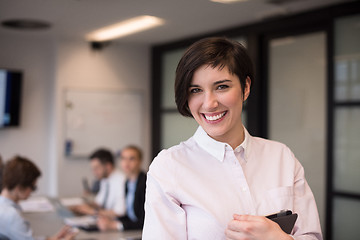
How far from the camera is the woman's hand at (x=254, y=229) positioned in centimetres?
107

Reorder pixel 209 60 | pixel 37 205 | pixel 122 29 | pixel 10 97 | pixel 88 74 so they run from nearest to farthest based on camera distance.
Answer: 1. pixel 209 60
2. pixel 122 29
3. pixel 37 205
4. pixel 10 97
5. pixel 88 74

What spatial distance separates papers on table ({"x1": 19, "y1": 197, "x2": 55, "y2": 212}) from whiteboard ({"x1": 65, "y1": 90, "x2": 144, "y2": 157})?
0.88m

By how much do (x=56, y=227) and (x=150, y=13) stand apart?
181 cm

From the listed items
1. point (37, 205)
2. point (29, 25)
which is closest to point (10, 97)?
point (29, 25)

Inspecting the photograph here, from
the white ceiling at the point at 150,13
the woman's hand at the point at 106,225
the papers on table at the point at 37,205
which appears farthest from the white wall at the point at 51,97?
the woman's hand at the point at 106,225

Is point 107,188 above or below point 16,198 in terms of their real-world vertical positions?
below

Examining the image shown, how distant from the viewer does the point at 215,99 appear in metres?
1.20

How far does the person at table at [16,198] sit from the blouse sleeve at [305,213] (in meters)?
1.79

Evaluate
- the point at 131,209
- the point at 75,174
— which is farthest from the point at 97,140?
the point at 131,209

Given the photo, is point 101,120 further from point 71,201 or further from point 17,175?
point 17,175

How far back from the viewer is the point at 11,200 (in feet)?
8.39

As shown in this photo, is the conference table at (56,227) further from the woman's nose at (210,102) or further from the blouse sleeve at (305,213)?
the woman's nose at (210,102)

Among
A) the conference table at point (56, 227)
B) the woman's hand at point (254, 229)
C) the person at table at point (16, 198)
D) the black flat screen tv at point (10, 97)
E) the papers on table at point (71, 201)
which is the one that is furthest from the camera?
the black flat screen tv at point (10, 97)

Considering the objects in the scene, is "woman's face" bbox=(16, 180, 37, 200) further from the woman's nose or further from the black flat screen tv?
the black flat screen tv
